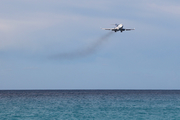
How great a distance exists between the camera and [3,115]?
6212 centimetres

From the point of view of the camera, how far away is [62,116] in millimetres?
61531

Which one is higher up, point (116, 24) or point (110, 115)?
point (116, 24)

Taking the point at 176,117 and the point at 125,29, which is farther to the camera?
the point at 125,29

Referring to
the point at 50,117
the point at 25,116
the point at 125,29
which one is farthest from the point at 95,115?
the point at 125,29

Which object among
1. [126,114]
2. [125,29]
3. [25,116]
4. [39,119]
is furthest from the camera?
[125,29]

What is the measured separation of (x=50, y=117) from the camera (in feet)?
197

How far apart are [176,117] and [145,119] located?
21.4 feet

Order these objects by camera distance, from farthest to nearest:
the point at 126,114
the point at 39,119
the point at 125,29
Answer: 1. the point at 125,29
2. the point at 126,114
3. the point at 39,119

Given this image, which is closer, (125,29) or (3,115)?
(3,115)

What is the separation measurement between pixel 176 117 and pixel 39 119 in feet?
84.4

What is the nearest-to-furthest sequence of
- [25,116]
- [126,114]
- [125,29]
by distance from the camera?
1. [25,116]
2. [126,114]
3. [125,29]

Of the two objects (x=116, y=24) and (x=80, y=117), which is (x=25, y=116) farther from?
(x=116, y=24)

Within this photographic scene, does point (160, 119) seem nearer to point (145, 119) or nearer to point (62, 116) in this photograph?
point (145, 119)

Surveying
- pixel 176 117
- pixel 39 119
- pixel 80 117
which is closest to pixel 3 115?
pixel 39 119
